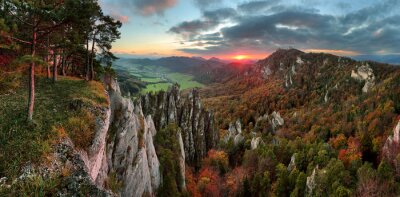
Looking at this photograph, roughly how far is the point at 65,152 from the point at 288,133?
13655 cm

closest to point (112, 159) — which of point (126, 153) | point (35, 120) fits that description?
point (126, 153)

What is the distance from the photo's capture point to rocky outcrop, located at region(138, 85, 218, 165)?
240 feet

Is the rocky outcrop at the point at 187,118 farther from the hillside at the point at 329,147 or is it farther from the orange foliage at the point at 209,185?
the orange foliage at the point at 209,185

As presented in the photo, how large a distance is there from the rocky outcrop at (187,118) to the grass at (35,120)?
41871 mm

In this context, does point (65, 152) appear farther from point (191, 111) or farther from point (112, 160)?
point (191, 111)

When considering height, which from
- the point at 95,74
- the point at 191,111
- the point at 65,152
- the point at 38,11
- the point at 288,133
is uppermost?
the point at 38,11

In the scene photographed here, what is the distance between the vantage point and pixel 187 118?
273ft

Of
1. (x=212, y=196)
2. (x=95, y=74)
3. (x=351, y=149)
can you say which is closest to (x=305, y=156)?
(x=351, y=149)

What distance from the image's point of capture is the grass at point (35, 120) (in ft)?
45.8

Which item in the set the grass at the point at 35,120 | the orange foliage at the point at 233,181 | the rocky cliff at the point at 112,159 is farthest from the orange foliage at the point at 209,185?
the grass at the point at 35,120

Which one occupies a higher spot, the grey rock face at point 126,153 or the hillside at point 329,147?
the grey rock face at point 126,153

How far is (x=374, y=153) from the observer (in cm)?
10694

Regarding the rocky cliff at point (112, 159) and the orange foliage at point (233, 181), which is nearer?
the rocky cliff at point (112, 159)

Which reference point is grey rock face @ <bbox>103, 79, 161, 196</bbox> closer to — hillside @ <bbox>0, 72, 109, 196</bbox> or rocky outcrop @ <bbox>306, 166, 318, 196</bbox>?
hillside @ <bbox>0, 72, 109, 196</bbox>
